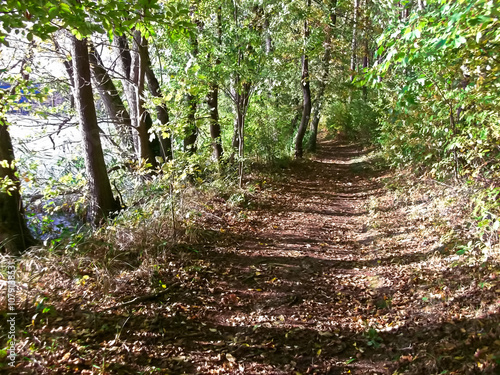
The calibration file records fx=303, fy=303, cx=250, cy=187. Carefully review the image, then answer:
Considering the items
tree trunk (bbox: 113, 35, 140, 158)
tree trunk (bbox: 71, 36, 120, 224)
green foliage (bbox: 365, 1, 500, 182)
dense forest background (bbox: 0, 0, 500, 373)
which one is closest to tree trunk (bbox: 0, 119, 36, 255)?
Answer: dense forest background (bbox: 0, 0, 500, 373)

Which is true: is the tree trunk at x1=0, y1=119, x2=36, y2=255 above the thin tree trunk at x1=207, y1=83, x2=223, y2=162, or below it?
below

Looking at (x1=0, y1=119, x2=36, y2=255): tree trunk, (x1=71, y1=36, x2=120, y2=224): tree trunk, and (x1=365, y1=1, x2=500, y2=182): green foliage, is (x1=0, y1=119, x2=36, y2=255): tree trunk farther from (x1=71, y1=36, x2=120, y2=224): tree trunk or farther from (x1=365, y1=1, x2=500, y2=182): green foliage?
(x1=365, y1=1, x2=500, y2=182): green foliage

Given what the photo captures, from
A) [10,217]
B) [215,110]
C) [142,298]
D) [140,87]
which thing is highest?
[140,87]

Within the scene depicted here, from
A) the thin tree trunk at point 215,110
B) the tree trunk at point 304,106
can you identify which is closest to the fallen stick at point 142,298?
the thin tree trunk at point 215,110

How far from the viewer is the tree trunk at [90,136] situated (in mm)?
5520

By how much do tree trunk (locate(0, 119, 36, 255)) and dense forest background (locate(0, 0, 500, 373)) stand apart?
20 mm

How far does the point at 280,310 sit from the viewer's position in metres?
4.01

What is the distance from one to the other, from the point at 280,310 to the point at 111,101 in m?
6.88

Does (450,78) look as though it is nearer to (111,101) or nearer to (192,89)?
(192,89)

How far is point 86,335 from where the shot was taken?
123 inches

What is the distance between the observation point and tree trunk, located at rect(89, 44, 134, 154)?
7.27m

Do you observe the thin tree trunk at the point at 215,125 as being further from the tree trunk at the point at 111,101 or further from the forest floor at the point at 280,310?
the forest floor at the point at 280,310

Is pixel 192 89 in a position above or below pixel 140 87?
below

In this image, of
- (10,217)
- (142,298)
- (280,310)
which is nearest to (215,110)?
(10,217)
